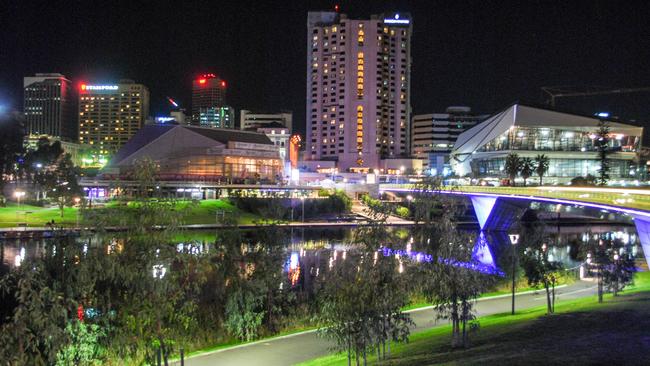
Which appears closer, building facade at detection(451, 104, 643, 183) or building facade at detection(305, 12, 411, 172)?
building facade at detection(451, 104, 643, 183)

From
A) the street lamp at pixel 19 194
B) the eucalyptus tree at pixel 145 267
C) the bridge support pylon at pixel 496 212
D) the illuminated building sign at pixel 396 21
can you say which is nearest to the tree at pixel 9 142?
the street lamp at pixel 19 194

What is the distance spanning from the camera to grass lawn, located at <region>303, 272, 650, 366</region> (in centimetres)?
1605

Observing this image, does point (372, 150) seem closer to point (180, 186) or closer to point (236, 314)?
point (180, 186)

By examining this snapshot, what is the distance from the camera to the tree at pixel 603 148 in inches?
4650

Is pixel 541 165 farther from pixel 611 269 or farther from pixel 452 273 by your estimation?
pixel 452 273

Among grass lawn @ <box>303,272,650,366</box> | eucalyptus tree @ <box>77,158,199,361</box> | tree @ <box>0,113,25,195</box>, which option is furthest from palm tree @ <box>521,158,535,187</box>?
eucalyptus tree @ <box>77,158,199,361</box>

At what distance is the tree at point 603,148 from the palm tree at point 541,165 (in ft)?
34.6

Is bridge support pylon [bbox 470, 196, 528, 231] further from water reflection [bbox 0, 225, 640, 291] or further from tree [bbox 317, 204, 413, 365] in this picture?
tree [bbox 317, 204, 413, 365]

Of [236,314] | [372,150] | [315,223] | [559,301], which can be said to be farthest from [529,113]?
[236,314]

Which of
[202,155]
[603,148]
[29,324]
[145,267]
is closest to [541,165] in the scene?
[603,148]

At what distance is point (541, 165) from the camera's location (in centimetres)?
11825

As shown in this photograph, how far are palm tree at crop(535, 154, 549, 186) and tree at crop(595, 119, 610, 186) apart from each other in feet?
34.6

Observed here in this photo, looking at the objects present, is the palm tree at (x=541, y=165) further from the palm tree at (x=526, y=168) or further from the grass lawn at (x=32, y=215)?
the grass lawn at (x=32, y=215)

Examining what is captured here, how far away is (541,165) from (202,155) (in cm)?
7217
